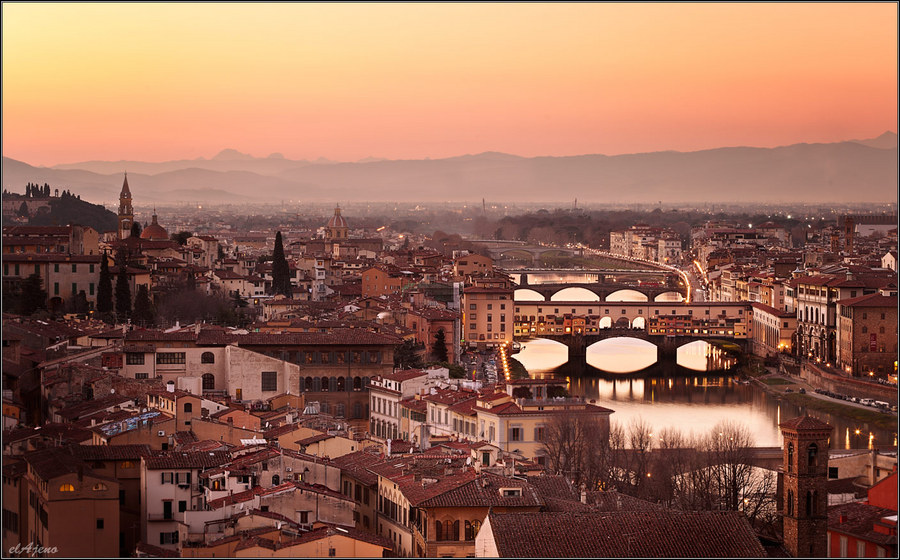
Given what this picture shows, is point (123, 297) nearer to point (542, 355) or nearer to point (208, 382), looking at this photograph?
point (208, 382)

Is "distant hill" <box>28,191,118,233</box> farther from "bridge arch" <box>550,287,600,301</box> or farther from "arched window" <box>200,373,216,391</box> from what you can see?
"bridge arch" <box>550,287,600,301</box>

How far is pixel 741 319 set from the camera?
27781 mm

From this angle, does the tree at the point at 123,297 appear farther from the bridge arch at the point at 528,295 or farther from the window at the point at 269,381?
the bridge arch at the point at 528,295

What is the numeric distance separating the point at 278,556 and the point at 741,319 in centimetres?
2223

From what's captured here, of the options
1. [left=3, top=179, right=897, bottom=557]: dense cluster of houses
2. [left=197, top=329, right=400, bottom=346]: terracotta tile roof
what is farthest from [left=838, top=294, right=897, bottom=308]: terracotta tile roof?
[left=197, top=329, right=400, bottom=346]: terracotta tile roof

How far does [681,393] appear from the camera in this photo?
19.6 m

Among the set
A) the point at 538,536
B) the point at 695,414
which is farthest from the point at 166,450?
the point at 695,414

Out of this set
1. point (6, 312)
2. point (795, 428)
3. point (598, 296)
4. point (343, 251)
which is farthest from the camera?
point (343, 251)

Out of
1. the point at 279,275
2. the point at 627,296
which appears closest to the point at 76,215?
the point at 279,275

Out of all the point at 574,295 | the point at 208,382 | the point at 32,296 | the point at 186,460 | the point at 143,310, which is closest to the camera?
the point at 186,460

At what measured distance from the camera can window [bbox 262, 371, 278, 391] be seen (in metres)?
13.1

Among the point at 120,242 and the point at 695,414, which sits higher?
the point at 120,242

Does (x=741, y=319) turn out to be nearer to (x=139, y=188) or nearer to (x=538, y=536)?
(x=538, y=536)

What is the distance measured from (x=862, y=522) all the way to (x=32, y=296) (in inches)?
451
